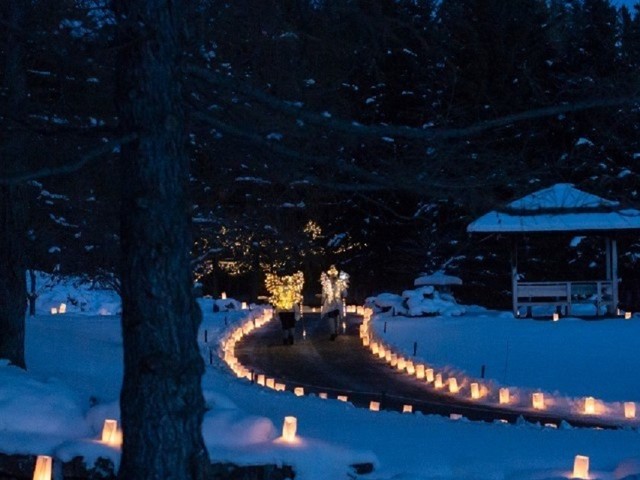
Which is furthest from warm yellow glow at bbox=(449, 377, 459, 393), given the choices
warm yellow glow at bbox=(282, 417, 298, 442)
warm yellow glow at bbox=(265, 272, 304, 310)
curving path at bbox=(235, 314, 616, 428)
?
warm yellow glow at bbox=(265, 272, 304, 310)

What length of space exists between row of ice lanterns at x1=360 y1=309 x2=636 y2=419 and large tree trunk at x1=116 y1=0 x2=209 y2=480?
9485mm

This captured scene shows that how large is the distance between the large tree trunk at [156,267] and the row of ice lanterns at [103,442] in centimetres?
203

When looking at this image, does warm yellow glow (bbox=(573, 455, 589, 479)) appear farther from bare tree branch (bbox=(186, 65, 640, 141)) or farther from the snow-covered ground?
bare tree branch (bbox=(186, 65, 640, 141))

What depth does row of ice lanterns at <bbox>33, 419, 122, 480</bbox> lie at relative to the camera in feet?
24.4

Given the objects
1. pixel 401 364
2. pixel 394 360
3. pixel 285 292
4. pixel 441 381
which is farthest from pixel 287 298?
pixel 441 381

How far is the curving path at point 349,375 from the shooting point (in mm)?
14219

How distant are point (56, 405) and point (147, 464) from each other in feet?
11.8

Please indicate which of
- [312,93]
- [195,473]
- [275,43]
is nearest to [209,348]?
[312,93]

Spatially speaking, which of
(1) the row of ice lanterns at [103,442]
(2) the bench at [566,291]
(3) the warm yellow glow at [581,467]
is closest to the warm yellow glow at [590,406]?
(3) the warm yellow glow at [581,467]

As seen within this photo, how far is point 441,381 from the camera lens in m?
16.8

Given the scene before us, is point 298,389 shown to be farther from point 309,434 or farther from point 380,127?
point 380,127

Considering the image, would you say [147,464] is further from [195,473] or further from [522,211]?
[522,211]

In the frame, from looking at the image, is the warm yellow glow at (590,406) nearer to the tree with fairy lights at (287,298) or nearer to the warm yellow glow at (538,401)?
the warm yellow glow at (538,401)

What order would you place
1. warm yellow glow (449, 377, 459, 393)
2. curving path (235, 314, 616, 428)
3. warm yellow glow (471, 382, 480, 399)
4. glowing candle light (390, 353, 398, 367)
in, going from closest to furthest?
1. curving path (235, 314, 616, 428)
2. warm yellow glow (471, 382, 480, 399)
3. warm yellow glow (449, 377, 459, 393)
4. glowing candle light (390, 353, 398, 367)
